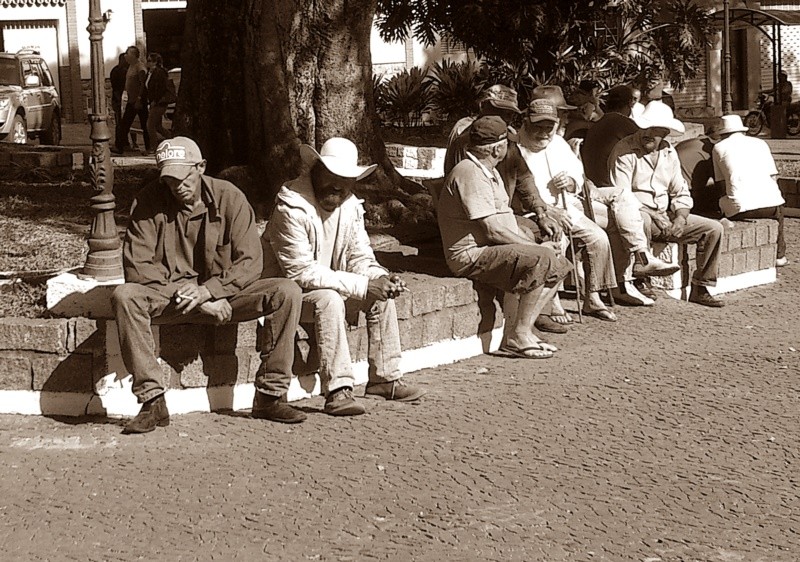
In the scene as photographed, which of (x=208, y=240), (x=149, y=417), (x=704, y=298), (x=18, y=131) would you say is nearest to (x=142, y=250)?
(x=208, y=240)

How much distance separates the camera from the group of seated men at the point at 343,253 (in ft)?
23.1

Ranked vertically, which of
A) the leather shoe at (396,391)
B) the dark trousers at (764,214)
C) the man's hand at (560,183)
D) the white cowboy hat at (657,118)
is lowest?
the leather shoe at (396,391)

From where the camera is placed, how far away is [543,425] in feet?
22.9

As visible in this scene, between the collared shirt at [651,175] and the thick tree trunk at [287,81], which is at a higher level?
the thick tree trunk at [287,81]

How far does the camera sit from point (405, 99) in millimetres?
22391

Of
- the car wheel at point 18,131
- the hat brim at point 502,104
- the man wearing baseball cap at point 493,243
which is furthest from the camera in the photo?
the car wheel at point 18,131

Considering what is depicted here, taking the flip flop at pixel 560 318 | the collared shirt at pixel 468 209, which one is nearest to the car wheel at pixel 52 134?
the flip flop at pixel 560 318

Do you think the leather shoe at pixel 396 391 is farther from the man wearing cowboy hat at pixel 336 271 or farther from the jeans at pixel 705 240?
the jeans at pixel 705 240

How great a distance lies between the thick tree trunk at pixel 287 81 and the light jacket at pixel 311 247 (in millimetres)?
2750

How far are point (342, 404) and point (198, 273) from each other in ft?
3.28

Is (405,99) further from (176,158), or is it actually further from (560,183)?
(176,158)

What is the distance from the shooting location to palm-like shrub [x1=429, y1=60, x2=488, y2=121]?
20984 millimetres

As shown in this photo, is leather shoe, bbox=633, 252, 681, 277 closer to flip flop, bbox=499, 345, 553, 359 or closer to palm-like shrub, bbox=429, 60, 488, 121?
flip flop, bbox=499, 345, 553, 359

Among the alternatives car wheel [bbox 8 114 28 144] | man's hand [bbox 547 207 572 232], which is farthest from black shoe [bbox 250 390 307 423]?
car wheel [bbox 8 114 28 144]
